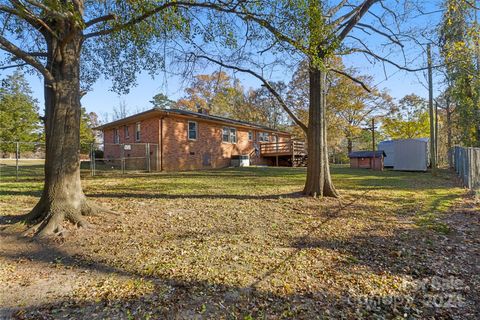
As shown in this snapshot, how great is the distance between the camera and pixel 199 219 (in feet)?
17.9

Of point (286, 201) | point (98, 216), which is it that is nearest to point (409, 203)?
point (286, 201)

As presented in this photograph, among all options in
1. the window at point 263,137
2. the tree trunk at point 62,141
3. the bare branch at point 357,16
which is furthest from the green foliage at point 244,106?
the tree trunk at point 62,141

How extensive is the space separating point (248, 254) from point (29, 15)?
188 inches

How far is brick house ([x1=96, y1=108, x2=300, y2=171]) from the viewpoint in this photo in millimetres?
17312

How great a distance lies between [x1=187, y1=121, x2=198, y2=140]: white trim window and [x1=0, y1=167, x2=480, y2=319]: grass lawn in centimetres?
1322

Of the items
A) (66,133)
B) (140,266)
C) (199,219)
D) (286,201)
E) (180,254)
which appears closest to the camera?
(140,266)

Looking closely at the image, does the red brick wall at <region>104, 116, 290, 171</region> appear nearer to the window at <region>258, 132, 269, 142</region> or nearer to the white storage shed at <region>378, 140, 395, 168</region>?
the window at <region>258, 132, 269, 142</region>

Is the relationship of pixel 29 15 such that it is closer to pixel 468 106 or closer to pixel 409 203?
pixel 409 203

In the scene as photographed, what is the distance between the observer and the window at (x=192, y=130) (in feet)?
62.5

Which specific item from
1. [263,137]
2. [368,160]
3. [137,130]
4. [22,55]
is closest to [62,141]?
[22,55]

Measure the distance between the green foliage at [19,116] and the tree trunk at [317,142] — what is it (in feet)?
129

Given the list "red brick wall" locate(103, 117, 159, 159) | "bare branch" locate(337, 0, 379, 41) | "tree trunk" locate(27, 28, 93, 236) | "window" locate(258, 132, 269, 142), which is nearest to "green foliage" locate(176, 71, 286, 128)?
"window" locate(258, 132, 269, 142)

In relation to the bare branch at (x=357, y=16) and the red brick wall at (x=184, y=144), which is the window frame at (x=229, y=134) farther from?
the bare branch at (x=357, y=16)

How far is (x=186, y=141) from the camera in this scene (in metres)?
18.8
